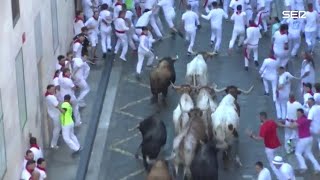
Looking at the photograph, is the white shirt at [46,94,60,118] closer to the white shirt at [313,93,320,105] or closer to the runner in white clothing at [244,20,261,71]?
the white shirt at [313,93,320,105]

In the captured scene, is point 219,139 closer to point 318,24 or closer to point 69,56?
point 69,56

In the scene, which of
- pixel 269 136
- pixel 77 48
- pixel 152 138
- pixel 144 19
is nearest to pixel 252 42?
pixel 144 19

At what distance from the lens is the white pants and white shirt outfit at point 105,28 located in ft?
91.8

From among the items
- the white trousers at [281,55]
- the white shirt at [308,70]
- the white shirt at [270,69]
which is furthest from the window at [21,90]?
the white trousers at [281,55]

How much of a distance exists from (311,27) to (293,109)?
6.32 meters

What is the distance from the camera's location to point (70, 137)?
2286cm

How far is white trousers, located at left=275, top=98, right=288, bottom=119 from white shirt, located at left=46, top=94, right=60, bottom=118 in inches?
202

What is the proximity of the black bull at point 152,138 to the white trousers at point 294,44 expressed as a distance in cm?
705

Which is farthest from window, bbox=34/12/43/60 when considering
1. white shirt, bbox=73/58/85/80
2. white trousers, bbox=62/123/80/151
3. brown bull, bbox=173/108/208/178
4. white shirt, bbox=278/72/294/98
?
white shirt, bbox=278/72/294/98

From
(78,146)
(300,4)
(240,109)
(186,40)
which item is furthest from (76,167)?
(300,4)

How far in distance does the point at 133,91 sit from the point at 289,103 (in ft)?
17.8

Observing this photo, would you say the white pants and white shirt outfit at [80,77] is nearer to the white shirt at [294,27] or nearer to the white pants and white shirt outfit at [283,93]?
the white pants and white shirt outfit at [283,93]

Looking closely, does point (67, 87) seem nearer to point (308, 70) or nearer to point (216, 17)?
point (308, 70)

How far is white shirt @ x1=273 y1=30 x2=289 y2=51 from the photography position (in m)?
26.2
